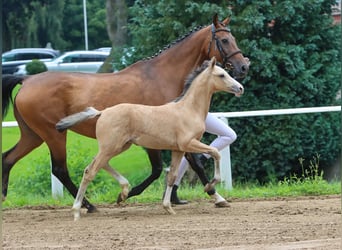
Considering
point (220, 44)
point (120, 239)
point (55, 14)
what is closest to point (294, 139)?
point (220, 44)

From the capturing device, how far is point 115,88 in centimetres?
829

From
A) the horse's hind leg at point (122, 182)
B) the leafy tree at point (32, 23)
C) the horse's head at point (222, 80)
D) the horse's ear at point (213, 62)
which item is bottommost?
the leafy tree at point (32, 23)

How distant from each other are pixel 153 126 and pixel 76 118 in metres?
0.75

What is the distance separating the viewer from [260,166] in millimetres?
12133

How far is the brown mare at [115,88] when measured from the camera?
8.26m

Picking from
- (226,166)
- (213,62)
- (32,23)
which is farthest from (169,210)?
(32,23)

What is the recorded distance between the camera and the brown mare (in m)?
8.26

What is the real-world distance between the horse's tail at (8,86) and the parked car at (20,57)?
23.1 metres

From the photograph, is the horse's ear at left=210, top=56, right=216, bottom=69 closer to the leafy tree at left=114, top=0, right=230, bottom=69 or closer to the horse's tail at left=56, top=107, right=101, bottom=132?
the horse's tail at left=56, top=107, right=101, bottom=132

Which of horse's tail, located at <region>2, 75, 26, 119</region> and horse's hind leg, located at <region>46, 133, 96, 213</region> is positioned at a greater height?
horse's tail, located at <region>2, 75, 26, 119</region>

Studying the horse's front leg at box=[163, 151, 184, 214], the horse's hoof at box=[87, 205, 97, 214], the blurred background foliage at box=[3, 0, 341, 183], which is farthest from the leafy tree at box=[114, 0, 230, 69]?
the horse's hoof at box=[87, 205, 97, 214]

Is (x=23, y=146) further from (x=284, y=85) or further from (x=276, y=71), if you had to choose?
(x=284, y=85)

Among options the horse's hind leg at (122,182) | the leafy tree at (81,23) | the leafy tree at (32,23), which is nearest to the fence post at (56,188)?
the horse's hind leg at (122,182)

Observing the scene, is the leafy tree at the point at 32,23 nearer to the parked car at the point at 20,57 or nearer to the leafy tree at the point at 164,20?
the parked car at the point at 20,57
